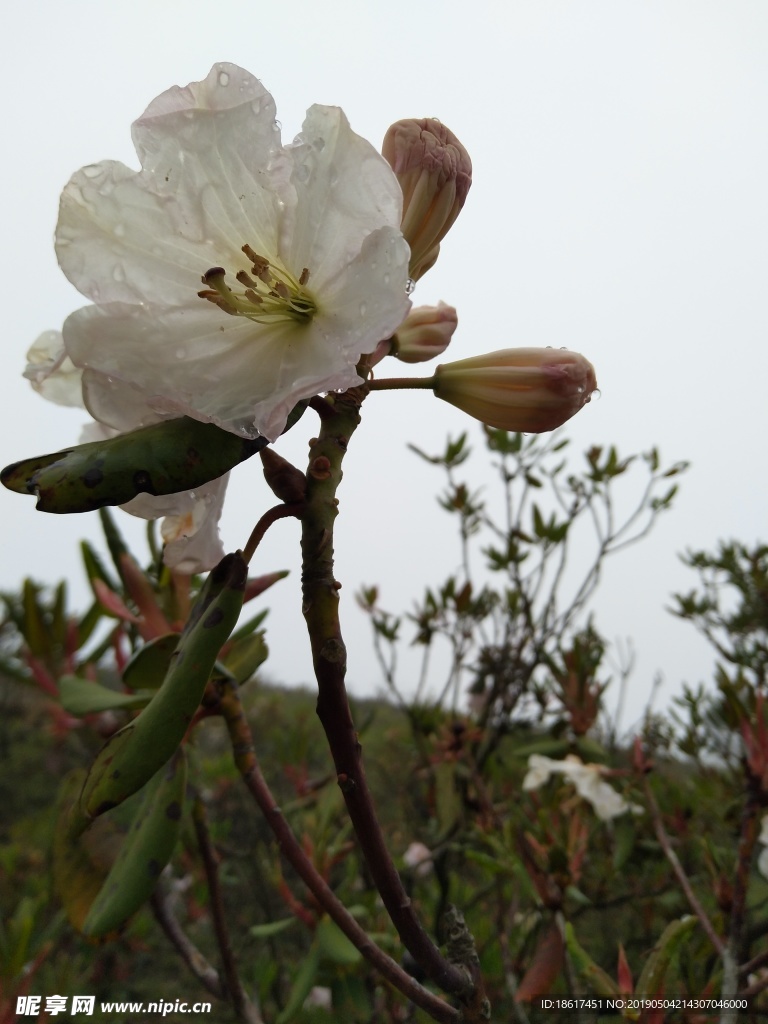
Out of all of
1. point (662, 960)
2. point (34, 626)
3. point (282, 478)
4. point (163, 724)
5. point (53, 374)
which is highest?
point (53, 374)

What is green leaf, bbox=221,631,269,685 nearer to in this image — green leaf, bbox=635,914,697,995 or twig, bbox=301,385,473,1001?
twig, bbox=301,385,473,1001

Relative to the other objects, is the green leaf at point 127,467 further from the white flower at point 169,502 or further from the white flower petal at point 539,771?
the white flower petal at point 539,771

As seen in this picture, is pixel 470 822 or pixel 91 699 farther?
pixel 470 822

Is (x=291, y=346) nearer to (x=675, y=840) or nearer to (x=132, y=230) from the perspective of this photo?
(x=132, y=230)

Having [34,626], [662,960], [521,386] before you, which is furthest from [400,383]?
[34,626]

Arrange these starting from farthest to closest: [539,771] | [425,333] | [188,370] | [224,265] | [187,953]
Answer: [539,771] < [187,953] < [425,333] < [224,265] < [188,370]

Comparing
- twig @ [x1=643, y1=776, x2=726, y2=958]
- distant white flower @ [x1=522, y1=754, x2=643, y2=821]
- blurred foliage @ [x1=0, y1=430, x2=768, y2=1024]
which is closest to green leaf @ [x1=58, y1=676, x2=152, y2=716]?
blurred foliage @ [x1=0, y1=430, x2=768, y2=1024]

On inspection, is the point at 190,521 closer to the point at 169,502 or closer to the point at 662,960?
the point at 169,502
